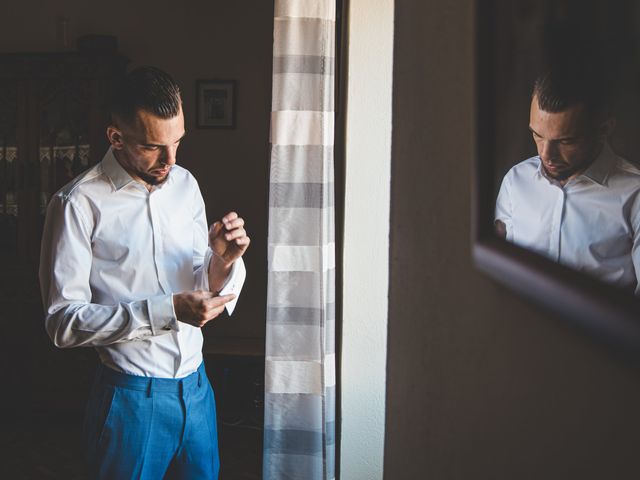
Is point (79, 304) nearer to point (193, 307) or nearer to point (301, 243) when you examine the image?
point (193, 307)

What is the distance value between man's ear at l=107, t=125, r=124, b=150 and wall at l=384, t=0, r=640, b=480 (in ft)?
2.67

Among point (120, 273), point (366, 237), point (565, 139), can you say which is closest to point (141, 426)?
point (120, 273)

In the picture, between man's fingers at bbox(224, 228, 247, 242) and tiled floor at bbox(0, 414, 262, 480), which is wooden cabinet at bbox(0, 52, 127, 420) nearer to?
tiled floor at bbox(0, 414, 262, 480)

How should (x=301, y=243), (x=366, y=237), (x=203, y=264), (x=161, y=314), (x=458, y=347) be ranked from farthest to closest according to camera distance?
(x=366, y=237)
(x=301, y=243)
(x=203, y=264)
(x=161, y=314)
(x=458, y=347)

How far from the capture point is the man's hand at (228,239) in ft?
5.69

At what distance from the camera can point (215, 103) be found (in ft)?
15.1

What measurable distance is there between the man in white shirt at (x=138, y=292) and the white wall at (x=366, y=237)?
65cm

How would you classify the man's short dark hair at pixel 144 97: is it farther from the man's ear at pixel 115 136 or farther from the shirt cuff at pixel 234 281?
the shirt cuff at pixel 234 281

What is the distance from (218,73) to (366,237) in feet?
8.73

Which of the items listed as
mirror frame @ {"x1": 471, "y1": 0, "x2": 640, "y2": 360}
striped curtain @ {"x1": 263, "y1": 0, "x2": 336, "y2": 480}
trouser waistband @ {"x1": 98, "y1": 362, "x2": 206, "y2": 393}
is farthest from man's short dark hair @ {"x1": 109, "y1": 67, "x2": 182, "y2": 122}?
mirror frame @ {"x1": 471, "y1": 0, "x2": 640, "y2": 360}

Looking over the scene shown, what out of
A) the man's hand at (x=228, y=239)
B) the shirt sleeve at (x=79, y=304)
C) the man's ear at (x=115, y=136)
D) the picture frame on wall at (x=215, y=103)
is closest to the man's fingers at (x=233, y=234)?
the man's hand at (x=228, y=239)

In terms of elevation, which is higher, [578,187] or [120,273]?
[578,187]

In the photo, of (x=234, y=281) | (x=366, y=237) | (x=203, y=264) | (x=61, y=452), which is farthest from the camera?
(x=61, y=452)

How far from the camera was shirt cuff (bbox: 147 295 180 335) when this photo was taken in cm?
157
